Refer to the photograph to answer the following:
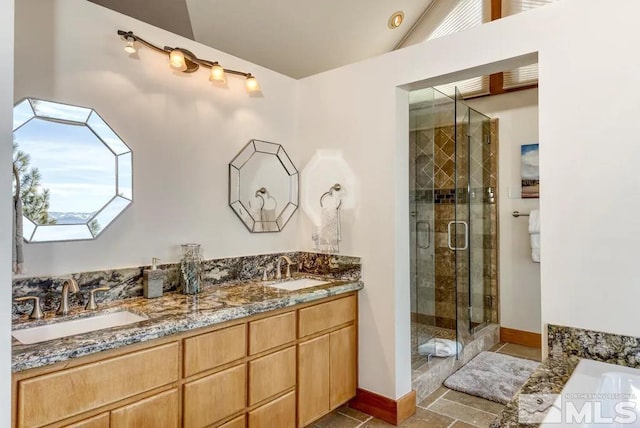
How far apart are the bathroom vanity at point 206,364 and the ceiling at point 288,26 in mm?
1622

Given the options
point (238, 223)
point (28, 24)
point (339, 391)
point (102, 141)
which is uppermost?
point (28, 24)

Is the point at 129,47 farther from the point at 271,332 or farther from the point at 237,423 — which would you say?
the point at 237,423

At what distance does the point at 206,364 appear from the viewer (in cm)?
181

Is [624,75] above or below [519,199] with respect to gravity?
above

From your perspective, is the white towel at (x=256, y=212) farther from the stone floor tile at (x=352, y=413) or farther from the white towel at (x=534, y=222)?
the white towel at (x=534, y=222)

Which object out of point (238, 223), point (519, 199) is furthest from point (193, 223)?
point (519, 199)

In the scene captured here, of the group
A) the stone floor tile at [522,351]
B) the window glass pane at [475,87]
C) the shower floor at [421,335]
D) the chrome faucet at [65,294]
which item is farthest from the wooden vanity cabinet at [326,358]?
the window glass pane at [475,87]

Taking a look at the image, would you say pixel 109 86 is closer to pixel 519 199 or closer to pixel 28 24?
pixel 28 24

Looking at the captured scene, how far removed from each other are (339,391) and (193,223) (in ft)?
4.72

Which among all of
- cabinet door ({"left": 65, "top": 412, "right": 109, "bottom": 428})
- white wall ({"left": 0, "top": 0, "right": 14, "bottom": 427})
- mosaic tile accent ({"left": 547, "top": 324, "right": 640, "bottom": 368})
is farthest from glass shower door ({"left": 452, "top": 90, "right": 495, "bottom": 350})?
white wall ({"left": 0, "top": 0, "right": 14, "bottom": 427})

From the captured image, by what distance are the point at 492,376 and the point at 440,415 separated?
0.81 m

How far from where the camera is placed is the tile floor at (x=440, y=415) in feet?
8.31

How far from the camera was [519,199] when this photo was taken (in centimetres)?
396

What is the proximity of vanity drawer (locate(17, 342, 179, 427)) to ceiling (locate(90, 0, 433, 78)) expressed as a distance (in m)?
1.75
